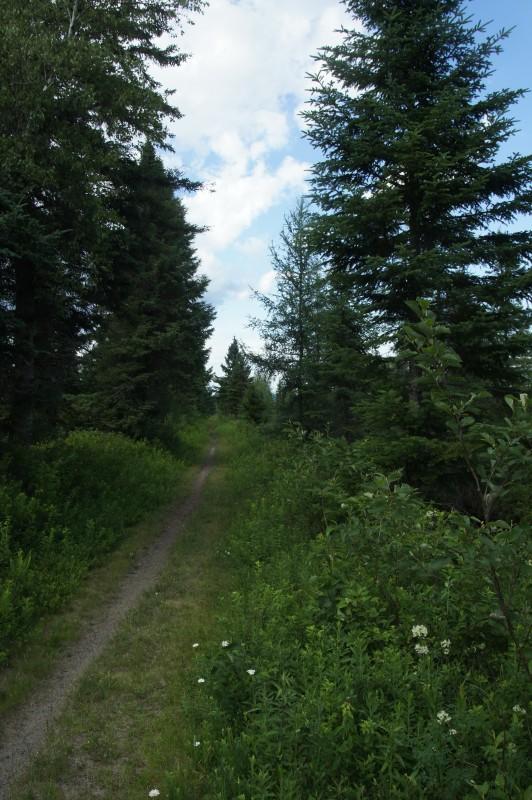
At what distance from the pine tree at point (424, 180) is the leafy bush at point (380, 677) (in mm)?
5138

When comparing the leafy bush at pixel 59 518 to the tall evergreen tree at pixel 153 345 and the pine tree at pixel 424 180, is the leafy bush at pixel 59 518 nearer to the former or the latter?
the tall evergreen tree at pixel 153 345

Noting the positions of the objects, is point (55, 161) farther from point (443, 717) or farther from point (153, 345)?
point (443, 717)

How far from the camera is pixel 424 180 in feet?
28.4

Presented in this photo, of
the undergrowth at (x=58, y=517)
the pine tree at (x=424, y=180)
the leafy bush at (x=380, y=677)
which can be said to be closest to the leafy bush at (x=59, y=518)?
the undergrowth at (x=58, y=517)

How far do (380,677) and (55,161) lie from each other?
10.9 m

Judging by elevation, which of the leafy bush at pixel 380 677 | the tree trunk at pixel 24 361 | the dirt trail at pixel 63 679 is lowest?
the dirt trail at pixel 63 679

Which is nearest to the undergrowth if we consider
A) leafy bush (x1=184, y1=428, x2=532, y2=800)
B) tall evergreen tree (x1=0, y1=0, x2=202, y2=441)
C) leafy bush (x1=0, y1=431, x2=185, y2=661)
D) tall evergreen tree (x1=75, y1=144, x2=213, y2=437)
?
leafy bush (x1=0, y1=431, x2=185, y2=661)

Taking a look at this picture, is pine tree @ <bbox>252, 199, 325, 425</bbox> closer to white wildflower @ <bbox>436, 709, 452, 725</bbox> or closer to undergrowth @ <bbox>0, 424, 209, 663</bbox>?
undergrowth @ <bbox>0, 424, 209, 663</bbox>

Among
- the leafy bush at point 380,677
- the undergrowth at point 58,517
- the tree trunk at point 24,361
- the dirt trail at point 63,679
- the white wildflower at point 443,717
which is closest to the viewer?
the leafy bush at point 380,677

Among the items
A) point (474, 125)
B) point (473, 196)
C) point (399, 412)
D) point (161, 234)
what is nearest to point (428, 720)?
point (399, 412)

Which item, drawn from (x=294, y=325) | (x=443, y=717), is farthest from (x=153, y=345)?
(x=443, y=717)

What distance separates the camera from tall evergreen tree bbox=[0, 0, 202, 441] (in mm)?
9680

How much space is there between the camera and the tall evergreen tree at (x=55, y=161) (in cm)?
968

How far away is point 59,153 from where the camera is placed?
10.2 m
